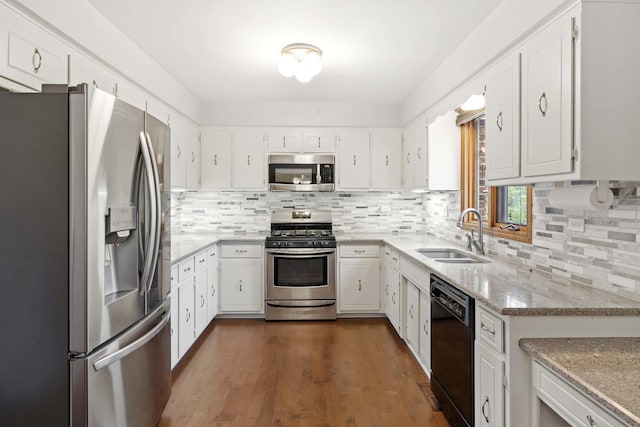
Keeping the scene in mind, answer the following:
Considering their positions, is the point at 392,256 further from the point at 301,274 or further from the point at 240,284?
the point at 240,284

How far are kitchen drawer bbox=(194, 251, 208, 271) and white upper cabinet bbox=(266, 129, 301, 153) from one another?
1520 mm

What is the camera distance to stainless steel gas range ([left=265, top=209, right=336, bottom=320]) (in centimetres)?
412

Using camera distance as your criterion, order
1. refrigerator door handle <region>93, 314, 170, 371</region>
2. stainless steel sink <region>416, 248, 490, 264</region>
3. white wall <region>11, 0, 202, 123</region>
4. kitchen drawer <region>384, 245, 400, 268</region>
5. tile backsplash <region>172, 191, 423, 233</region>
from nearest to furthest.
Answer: refrigerator door handle <region>93, 314, 170, 371</region>, white wall <region>11, 0, 202, 123</region>, stainless steel sink <region>416, 248, 490, 264</region>, kitchen drawer <region>384, 245, 400, 268</region>, tile backsplash <region>172, 191, 423, 233</region>

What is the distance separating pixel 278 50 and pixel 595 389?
109 inches

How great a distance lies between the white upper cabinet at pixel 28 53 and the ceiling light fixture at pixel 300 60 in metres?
1.39

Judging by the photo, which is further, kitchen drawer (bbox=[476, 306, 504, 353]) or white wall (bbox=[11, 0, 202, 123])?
white wall (bbox=[11, 0, 202, 123])

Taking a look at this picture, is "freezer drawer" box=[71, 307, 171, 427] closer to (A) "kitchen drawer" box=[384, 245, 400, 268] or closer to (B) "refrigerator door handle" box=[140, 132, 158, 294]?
(B) "refrigerator door handle" box=[140, 132, 158, 294]

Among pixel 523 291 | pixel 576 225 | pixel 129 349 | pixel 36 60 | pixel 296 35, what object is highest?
pixel 296 35

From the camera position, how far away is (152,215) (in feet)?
6.00

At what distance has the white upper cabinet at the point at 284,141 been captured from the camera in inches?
175

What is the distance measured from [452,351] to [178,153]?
9.88ft

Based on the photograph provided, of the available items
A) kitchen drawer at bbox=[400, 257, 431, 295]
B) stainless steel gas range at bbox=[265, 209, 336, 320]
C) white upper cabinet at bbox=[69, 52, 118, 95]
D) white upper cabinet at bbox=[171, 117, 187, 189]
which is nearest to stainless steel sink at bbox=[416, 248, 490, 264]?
kitchen drawer at bbox=[400, 257, 431, 295]

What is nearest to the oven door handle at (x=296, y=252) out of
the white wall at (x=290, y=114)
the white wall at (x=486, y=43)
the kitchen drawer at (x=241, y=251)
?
the kitchen drawer at (x=241, y=251)

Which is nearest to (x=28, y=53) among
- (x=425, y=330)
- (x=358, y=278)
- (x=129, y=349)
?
(x=129, y=349)
